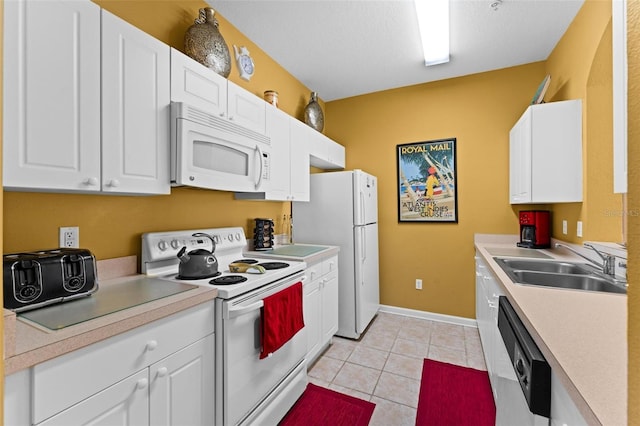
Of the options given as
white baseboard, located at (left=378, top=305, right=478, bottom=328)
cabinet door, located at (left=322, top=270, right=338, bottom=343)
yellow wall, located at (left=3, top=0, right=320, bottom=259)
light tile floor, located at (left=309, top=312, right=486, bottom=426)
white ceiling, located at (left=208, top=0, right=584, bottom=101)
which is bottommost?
light tile floor, located at (left=309, top=312, right=486, bottom=426)

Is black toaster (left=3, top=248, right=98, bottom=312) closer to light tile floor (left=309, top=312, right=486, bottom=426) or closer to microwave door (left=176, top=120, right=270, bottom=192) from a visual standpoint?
microwave door (left=176, top=120, right=270, bottom=192)

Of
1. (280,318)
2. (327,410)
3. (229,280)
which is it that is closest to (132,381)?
→ (229,280)

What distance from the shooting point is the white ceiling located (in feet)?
7.04

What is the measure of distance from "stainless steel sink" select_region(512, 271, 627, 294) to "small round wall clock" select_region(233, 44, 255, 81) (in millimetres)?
2432

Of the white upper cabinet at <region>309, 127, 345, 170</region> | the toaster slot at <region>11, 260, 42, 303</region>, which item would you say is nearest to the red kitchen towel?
the toaster slot at <region>11, 260, 42, 303</region>

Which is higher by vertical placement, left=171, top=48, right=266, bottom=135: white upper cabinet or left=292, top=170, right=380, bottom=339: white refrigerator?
left=171, top=48, right=266, bottom=135: white upper cabinet

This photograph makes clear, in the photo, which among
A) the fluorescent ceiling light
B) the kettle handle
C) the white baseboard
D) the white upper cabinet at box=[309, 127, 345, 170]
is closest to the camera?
the kettle handle

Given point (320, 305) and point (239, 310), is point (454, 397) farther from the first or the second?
point (239, 310)

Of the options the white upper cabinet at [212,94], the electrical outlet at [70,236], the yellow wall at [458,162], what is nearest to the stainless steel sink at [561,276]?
the yellow wall at [458,162]

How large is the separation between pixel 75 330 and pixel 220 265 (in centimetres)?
117

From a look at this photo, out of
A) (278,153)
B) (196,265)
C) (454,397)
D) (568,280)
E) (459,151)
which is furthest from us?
(459,151)

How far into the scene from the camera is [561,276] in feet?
5.65

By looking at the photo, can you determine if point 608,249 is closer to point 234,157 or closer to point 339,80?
point 234,157

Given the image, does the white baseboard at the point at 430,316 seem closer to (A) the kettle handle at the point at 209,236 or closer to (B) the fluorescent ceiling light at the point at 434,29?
(A) the kettle handle at the point at 209,236
